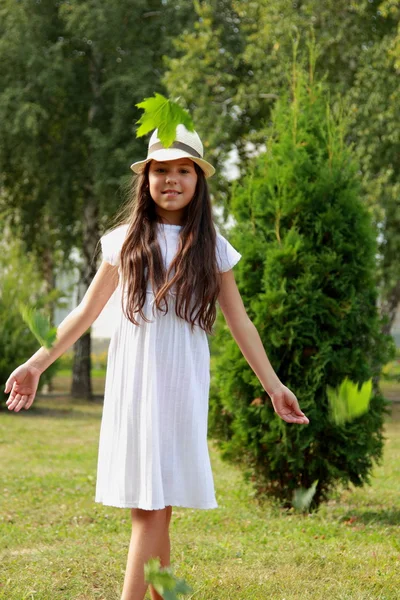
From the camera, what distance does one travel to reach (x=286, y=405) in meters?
3.52

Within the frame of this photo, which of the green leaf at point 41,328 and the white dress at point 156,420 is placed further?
the green leaf at point 41,328

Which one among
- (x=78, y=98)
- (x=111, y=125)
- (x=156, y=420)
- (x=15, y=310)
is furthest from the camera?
(x=78, y=98)

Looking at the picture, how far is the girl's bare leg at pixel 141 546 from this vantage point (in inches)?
124

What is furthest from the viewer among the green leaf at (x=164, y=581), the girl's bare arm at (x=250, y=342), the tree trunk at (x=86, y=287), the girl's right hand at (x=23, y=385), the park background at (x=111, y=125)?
the tree trunk at (x=86, y=287)

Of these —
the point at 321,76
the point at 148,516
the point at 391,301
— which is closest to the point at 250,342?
the point at 148,516

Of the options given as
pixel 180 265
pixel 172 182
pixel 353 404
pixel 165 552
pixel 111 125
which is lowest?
pixel 165 552

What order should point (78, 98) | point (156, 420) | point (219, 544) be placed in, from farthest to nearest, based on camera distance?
point (78, 98)
point (219, 544)
point (156, 420)

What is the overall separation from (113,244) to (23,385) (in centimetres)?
67

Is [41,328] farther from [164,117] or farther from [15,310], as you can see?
[15,310]

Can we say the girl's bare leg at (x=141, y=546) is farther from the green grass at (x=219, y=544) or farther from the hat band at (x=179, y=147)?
the hat band at (x=179, y=147)

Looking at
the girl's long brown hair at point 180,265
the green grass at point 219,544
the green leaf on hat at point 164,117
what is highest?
the green leaf on hat at point 164,117

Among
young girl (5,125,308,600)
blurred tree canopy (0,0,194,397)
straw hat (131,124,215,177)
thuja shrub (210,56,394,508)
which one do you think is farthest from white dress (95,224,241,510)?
blurred tree canopy (0,0,194,397)

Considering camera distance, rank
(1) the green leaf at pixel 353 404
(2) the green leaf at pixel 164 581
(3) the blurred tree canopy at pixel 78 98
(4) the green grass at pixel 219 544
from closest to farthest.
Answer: (2) the green leaf at pixel 164 581, (1) the green leaf at pixel 353 404, (4) the green grass at pixel 219 544, (3) the blurred tree canopy at pixel 78 98

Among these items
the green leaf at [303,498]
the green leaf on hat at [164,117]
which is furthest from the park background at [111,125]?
the green leaf on hat at [164,117]
